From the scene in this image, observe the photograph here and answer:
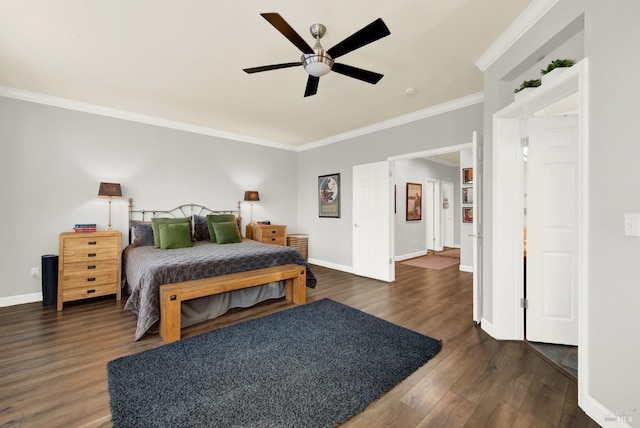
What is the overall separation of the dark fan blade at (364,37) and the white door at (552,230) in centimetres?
180

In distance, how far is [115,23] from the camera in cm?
222

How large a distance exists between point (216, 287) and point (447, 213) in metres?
7.59

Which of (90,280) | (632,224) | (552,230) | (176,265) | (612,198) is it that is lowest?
(90,280)

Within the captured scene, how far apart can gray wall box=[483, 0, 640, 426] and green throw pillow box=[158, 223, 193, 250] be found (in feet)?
14.0

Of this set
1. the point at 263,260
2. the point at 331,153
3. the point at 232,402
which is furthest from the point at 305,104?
the point at 232,402

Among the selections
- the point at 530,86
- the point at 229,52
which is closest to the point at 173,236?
the point at 229,52

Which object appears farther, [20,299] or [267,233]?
[267,233]

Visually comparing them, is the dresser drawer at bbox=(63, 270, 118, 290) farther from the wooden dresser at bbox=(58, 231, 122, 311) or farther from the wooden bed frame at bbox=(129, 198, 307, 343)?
the wooden bed frame at bbox=(129, 198, 307, 343)

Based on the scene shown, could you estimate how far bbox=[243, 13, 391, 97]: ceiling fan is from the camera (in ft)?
5.66

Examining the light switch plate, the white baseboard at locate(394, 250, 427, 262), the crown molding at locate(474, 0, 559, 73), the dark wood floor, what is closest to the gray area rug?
the dark wood floor

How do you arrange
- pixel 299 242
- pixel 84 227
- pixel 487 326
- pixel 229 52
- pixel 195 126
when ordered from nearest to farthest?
pixel 229 52 → pixel 487 326 → pixel 84 227 → pixel 195 126 → pixel 299 242

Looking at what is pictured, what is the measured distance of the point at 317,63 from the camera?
6.95 ft

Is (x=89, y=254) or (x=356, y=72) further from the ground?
(x=356, y=72)

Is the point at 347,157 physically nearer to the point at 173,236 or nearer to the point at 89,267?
the point at 173,236
